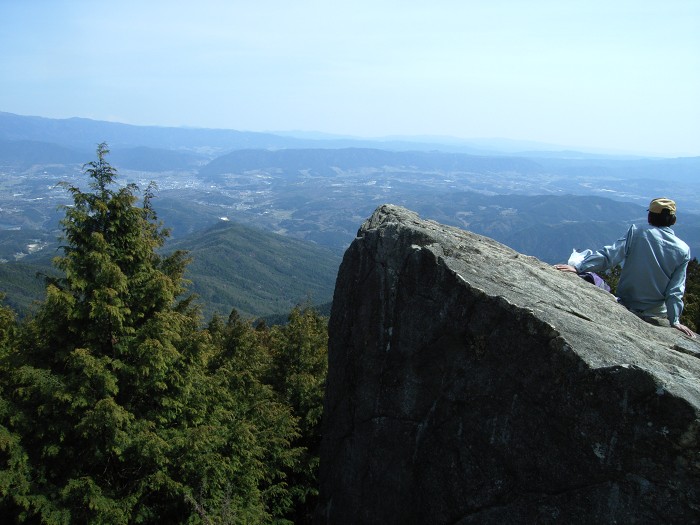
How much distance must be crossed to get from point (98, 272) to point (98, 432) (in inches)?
135

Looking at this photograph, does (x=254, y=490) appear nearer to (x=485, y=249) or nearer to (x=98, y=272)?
(x=98, y=272)

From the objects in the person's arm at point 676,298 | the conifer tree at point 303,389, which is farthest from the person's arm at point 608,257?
the conifer tree at point 303,389

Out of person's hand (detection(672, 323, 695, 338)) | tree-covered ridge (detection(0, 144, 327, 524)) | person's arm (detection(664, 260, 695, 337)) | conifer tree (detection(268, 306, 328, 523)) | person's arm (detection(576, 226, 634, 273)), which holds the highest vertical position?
person's arm (detection(576, 226, 634, 273))

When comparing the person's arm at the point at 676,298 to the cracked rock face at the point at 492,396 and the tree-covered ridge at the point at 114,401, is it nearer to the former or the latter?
the cracked rock face at the point at 492,396

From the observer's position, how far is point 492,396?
6.62 m

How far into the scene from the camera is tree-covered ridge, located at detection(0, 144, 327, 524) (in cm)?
1006

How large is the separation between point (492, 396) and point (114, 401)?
812 centimetres

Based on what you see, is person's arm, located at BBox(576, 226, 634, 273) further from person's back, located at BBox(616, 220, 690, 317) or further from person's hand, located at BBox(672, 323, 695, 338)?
person's hand, located at BBox(672, 323, 695, 338)

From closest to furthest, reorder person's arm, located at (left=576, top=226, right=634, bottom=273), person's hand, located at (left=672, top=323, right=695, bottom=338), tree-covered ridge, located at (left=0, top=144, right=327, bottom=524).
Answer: person's hand, located at (left=672, top=323, right=695, bottom=338) < person's arm, located at (left=576, top=226, right=634, bottom=273) < tree-covered ridge, located at (left=0, top=144, right=327, bottom=524)

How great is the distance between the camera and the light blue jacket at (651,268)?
25.3 ft

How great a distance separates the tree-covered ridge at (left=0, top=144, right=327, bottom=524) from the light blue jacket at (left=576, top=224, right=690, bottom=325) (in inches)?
322

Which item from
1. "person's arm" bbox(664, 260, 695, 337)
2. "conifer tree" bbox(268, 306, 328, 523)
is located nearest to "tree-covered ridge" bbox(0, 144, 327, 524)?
"conifer tree" bbox(268, 306, 328, 523)

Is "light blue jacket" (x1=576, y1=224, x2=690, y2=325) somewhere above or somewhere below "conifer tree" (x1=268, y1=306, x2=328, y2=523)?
above

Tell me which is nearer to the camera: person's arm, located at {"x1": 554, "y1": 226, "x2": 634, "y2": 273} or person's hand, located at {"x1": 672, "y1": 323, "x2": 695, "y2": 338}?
person's hand, located at {"x1": 672, "y1": 323, "x2": 695, "y2": 338}
